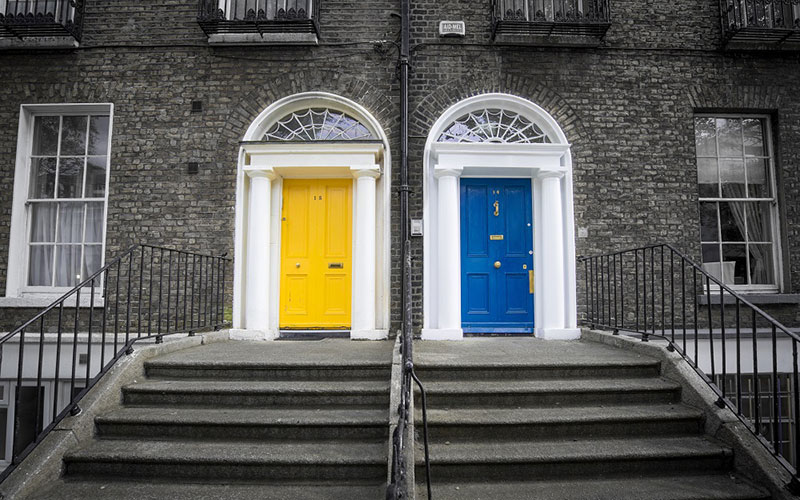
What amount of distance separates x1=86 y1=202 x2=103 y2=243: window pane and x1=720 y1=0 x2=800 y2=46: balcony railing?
8.54 metres

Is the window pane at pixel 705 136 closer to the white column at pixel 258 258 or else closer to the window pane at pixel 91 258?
the white column at pixel 258 258

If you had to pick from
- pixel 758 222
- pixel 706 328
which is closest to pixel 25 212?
pixel 706 328

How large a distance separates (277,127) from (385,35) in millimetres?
1870

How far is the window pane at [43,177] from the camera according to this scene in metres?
6.30

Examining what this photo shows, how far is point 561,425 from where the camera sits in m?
3.44

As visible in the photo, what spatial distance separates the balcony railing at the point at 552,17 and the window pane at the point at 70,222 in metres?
5.99

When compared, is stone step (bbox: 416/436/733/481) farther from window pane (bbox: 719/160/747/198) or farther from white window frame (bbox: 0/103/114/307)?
white window frame (bbox: 0/103/114/307)

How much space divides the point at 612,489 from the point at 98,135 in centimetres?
706

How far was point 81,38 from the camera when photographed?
246 inches

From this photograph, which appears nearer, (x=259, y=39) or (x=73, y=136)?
(x=259, y=39)

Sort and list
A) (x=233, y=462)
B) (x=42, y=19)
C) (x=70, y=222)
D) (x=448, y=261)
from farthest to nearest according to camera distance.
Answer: (x=70, y=222) → (x=42, y=19) → (x=448, y=261) → (x=233, y=462)

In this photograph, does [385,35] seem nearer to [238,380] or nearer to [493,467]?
[238,380]

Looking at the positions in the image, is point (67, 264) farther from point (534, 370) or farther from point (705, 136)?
point (705, 136)

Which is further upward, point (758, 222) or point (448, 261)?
point (758, 222)
